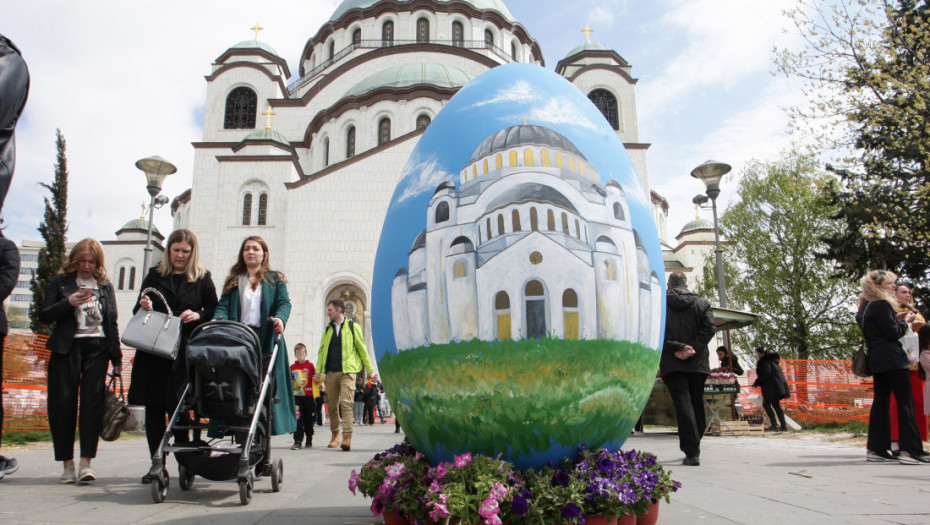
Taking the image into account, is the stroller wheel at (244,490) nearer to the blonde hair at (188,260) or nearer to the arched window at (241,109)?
the blonde hair at (188,260)

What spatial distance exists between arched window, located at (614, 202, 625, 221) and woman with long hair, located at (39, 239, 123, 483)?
152 inches

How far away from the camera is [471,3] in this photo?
36.1 metres

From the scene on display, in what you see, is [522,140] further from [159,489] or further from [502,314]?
[159,489]

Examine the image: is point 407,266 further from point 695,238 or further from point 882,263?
point 695,238

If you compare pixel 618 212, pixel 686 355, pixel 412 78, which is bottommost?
pixel 686 355

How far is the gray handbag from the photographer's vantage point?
4047 mm

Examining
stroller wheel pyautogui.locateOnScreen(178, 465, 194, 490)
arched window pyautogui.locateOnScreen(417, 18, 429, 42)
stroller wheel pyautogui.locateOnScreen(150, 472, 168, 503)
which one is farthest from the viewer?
arched window pyautogui.locateOnScreen(417, 18, 429, 42)

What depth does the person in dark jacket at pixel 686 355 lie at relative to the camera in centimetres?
545

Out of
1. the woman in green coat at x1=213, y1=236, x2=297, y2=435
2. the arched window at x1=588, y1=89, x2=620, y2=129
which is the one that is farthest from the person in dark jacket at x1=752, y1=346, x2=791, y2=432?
the arched window at x1=588, y1=89, x2=620, y2=129

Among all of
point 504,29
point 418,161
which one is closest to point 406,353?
point 418,161

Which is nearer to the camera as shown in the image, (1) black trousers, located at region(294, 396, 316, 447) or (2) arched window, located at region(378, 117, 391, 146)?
(1) black trousers, located at region(294, 396, 316, 447)

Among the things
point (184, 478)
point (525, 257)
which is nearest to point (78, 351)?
point (184, 478)

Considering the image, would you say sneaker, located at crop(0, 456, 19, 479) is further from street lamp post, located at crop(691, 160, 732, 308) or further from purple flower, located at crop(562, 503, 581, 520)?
street lamp post, located at crop(691, 160, 732, 308)

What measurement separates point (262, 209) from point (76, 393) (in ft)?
77.7
